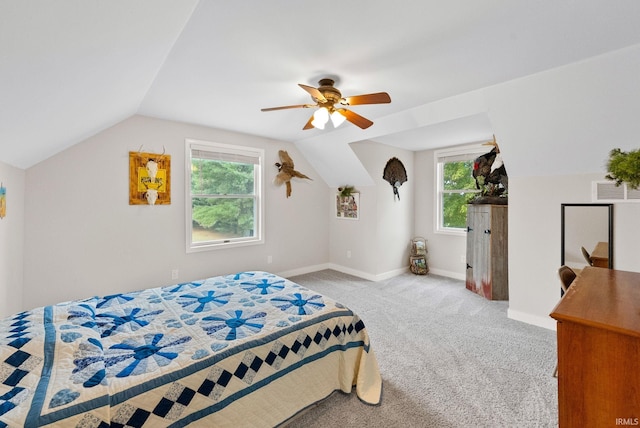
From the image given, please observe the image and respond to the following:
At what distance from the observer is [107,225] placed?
3199 mm

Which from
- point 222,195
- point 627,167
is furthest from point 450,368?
point 222,195

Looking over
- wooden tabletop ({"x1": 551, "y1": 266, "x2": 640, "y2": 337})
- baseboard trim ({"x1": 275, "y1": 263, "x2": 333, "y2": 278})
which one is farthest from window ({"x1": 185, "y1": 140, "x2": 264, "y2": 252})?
wooden tabletop ({"x1": 551, "y1": 266, "x2": 640, "y2": 337})

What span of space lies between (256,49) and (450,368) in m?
2.78

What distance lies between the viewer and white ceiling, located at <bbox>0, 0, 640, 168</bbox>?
1.18m

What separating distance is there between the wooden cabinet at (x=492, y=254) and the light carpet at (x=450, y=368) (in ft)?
0.60

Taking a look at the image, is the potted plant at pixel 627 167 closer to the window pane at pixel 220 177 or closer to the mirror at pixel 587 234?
the mirror at pixel 587 234

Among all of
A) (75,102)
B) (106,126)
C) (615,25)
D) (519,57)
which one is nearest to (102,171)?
(106,126)

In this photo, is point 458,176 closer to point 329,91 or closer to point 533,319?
point 533,319

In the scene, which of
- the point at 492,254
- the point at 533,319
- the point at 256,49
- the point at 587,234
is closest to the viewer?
the point at 256,49

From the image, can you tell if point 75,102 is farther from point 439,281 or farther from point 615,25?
point 439,281

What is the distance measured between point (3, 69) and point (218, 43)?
43.7 inches

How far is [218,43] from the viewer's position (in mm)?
1841

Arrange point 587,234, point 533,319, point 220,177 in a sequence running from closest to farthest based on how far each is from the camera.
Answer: point 587,234 < point 533,319 < point 220,177

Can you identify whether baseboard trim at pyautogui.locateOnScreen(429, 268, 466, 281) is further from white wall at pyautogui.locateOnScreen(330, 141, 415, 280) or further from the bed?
the bed
